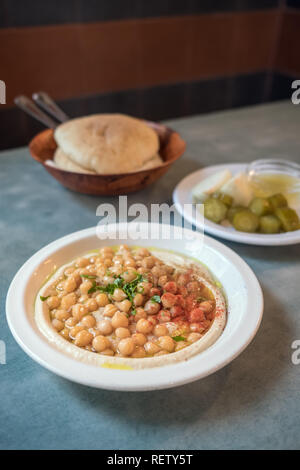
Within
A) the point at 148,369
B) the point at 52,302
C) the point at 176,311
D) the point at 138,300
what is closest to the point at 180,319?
the point at 176,311

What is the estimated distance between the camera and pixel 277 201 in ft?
5.02

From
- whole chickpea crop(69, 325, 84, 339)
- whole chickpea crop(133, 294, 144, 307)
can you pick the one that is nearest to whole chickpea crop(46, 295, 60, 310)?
whole chickpea crop(69, 325, 84, 339)

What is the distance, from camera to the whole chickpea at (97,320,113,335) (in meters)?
1.06

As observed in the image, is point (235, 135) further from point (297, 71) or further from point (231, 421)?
point (297, 71)

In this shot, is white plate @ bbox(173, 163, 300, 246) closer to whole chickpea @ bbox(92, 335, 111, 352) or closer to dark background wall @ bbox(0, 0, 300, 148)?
whole chickpea @ bbox(92, 335, 111, 352)

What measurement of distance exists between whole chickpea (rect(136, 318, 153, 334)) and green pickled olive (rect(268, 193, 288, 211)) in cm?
71

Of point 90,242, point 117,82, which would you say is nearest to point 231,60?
point 117,82

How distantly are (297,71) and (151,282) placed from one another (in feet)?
12.9

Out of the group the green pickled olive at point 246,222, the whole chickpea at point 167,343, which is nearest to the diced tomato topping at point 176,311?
the whole chickpea at point 167,343

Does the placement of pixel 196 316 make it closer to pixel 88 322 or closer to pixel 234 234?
pixel 88 322

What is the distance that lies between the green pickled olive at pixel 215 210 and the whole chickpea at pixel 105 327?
641 millimetres

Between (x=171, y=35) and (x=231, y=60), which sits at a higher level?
(x=171, y=35)

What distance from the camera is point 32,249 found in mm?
1469

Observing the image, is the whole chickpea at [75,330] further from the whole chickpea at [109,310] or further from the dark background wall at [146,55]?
the dark background wall at [146,55]
